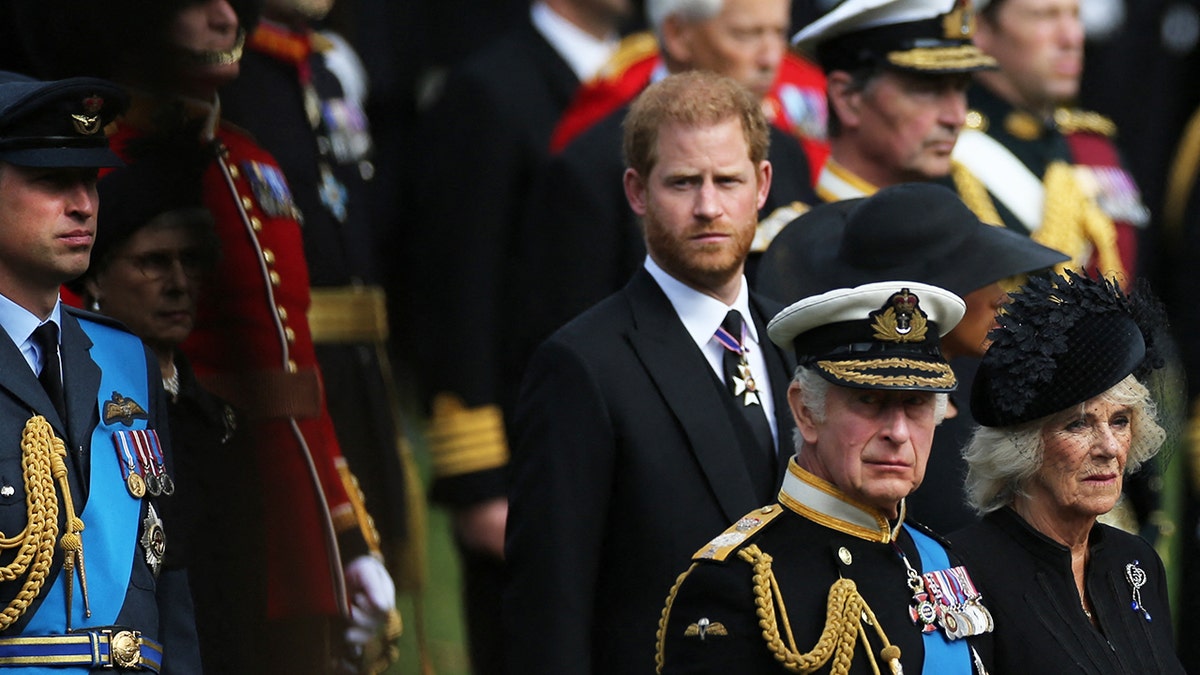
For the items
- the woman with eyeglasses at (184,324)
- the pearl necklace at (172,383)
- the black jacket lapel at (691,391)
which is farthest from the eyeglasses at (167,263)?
the black jacket lapel at (691,391)

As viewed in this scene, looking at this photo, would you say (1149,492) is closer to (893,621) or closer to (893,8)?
(893,8)

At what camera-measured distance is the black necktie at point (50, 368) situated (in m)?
4.58

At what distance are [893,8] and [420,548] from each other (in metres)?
1.96

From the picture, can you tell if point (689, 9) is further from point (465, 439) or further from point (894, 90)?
point (465, 439)

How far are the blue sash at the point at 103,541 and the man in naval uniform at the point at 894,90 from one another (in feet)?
7.87

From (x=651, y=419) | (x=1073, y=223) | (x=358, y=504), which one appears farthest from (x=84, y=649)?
(x=1073, y=223)

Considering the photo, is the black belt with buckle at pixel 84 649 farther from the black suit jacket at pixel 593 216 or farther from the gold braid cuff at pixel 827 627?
the black suit jacket at pixel 593 216

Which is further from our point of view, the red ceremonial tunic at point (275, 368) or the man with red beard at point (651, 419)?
the red ceremonial tunic at point (275, 368)

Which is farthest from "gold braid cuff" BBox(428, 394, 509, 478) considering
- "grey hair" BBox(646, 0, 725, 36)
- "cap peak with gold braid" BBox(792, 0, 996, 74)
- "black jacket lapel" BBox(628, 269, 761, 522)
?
"black jacket lapel" BBox(628, 269, 761, 522)

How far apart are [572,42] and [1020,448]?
3.36 meters

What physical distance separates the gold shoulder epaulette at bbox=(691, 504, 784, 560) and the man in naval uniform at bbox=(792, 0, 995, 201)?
1.99 metres

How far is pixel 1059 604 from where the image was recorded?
473 cm

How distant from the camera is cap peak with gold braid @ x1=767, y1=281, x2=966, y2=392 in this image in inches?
175

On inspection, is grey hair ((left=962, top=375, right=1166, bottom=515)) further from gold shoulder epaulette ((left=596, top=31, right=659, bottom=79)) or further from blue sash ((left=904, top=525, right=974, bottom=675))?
gold shoulder epaulette ((left=596, top=31, right=659, bottom=79))
